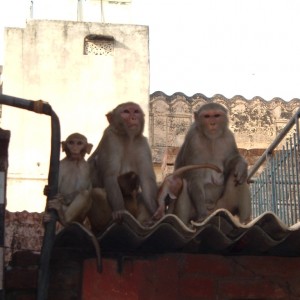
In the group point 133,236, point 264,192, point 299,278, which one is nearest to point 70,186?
point 133,236

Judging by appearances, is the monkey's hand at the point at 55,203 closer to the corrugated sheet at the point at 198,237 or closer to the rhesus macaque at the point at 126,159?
the corrugated sheet at the point at 198,237

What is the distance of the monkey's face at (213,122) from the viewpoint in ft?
19.1

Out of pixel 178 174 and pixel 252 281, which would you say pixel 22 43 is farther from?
pixel 252 281

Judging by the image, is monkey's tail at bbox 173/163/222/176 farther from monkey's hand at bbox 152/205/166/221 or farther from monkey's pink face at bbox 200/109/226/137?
monkey's pink face at bbox 200/109/226/137

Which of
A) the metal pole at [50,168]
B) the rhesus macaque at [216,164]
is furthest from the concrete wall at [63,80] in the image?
the metal pole at [50,168]

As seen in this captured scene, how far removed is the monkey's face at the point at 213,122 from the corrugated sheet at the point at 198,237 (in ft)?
4.90

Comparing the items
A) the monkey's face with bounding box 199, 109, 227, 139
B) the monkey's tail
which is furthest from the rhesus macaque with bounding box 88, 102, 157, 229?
the monkey's face with bounding box 199, 109, 227, 139

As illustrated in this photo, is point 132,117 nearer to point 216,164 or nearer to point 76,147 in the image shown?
point 76,147

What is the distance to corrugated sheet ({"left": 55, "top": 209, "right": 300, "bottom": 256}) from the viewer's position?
13.8ft

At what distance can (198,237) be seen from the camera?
170 inches

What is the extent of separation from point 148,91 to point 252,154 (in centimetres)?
614

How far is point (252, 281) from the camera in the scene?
4.50 m

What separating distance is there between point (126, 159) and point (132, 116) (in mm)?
301

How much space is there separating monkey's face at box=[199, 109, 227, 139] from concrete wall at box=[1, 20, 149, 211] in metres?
9.33
